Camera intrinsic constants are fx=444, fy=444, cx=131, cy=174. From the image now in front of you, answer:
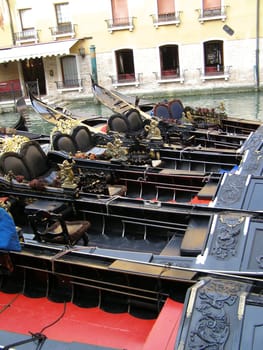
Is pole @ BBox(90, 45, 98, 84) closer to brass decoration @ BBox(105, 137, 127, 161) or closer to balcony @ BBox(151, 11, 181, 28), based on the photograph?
balcony @ BBox(151, 11, 181, 28)

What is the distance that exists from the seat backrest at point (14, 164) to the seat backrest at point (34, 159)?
0.03 m

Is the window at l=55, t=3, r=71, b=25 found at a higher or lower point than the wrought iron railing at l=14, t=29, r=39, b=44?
higher

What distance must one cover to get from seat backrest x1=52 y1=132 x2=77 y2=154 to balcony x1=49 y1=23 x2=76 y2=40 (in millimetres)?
8439

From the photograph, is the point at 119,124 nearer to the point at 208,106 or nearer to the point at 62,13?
the point at 208,106

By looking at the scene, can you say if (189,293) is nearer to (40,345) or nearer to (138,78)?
(40,345)

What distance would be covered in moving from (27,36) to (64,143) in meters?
9.07

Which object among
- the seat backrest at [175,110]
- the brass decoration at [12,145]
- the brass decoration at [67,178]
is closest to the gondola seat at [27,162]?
the brass decoration at [12,145]

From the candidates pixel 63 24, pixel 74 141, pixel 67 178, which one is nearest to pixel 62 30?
pixel 63 24

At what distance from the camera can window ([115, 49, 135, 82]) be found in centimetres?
1153

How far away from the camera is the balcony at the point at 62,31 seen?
37.7ft

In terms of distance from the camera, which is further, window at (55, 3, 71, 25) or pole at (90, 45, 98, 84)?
window at (55, 3, 71, 25)

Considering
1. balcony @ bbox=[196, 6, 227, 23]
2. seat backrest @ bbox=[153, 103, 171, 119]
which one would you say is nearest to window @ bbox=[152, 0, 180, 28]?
balcony @ bbox=[196, 6, 227, 23]

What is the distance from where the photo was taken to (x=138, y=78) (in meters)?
11.4

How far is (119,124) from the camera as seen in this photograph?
15.3 ft
